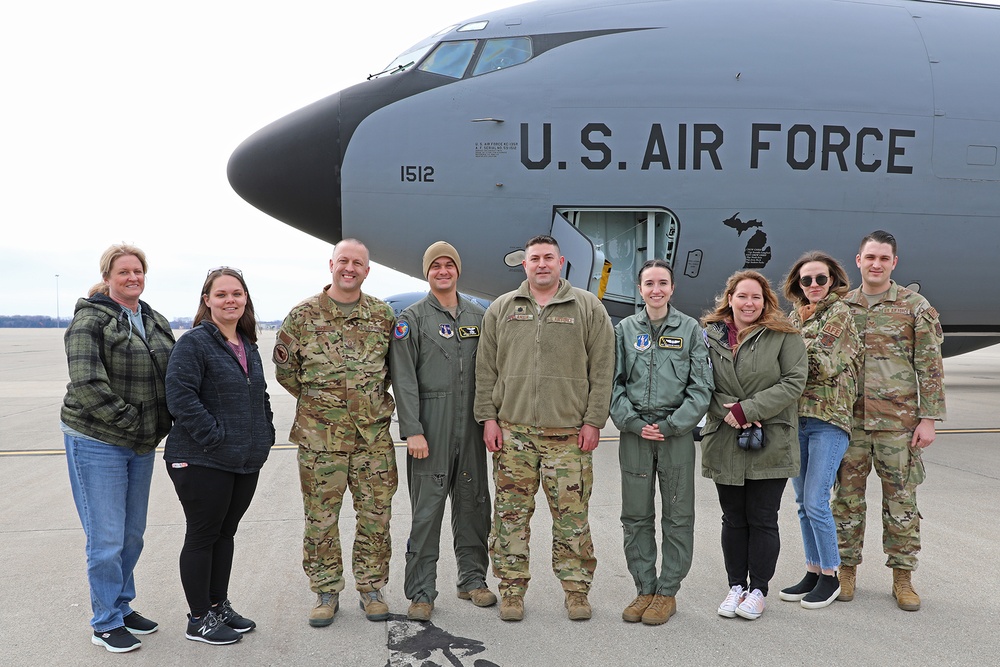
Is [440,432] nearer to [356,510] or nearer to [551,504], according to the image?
[356,510]

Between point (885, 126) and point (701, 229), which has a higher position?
point (885, 126)

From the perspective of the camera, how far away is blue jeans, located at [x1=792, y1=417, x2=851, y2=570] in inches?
152

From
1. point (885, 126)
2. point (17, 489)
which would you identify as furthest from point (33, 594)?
point (885, 126)

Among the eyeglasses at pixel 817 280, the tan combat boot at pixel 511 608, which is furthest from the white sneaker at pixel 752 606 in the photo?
the eyeglasses at pixel 817 280

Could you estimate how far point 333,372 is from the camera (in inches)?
149

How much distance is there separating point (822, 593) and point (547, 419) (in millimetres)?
1811

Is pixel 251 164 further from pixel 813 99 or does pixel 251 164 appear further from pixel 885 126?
pixel 885 126

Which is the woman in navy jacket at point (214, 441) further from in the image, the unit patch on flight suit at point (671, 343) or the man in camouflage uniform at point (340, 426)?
the unit patch on flight suit at point (671, 343)

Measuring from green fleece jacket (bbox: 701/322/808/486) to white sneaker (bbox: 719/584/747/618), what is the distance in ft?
1.94

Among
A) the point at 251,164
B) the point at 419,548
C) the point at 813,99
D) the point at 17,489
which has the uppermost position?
the point at 813,99

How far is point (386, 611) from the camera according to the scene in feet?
12.3

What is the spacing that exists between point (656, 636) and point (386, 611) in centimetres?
141

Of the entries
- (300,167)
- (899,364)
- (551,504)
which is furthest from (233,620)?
(300,167)

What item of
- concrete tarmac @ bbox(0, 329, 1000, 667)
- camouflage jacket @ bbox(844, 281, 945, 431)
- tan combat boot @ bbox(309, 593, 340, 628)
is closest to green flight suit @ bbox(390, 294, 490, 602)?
concrete tarmac @ bbox(0, 329, 1000, 667)
